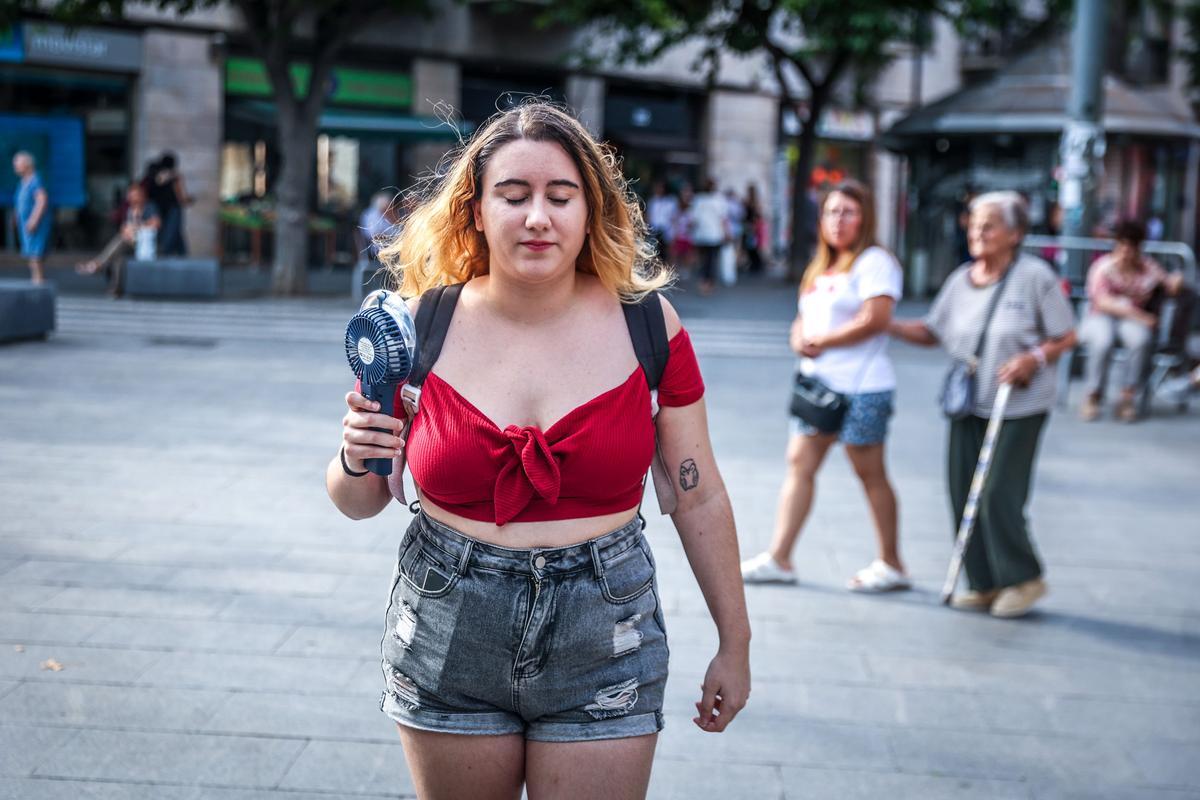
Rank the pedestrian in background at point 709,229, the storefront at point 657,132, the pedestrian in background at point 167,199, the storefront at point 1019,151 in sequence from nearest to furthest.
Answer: the pedestrian in background at point 167,199
the storefront at point 1019,151
the pedestrian in background at point 709,229
the storefront at point 657,132

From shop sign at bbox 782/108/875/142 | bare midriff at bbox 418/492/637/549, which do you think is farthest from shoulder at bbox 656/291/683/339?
shop sign at bbox 782/108/875/142

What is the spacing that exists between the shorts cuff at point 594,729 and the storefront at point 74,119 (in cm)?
2335

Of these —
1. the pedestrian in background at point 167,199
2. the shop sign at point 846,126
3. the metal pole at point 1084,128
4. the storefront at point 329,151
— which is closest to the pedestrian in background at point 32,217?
the pedestrian in background at point 167,199

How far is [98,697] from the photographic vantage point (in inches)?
175

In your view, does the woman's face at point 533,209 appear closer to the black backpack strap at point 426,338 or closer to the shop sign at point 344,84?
the black backpack strap at point 426,338

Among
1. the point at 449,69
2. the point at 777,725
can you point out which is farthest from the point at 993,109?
the point at 777,725

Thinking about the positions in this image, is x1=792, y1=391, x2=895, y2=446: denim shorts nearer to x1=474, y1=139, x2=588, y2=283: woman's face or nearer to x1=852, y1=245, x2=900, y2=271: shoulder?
x1=852, y1=245, x2=900, y2=271: shoulder

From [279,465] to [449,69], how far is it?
20536 millimetres

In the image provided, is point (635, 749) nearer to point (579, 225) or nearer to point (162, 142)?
point (579, 225)

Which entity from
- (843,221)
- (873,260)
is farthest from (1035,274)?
(843,221)

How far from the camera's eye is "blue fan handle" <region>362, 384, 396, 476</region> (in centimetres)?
237

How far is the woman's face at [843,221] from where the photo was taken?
591cm

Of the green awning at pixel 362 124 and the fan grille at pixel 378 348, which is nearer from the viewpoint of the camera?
the fan grille at pixel 378 348

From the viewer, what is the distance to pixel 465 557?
2.44 meters
